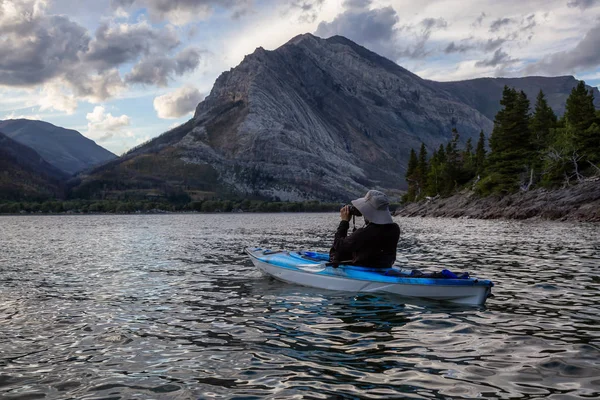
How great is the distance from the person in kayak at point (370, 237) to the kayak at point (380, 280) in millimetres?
368

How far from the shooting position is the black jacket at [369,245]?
618 inches

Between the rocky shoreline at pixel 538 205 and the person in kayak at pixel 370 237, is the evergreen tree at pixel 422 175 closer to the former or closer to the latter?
the rocky shoreline at pixel 538 205

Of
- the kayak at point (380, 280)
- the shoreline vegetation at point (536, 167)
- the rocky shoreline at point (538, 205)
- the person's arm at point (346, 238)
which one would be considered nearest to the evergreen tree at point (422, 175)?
the shoreline vegetation at point (536, 167)

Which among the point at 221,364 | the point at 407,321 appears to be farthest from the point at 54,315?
the point at 407,321

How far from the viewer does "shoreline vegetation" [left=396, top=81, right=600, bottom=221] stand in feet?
227

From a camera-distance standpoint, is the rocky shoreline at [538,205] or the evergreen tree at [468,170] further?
the evergreen tree at [468,170]

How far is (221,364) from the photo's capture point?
30.2ft

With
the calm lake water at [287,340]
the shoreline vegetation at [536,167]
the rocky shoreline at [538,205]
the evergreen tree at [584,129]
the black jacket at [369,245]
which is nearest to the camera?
the calm lake water at [287,340]

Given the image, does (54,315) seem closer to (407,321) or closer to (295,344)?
(295,344)

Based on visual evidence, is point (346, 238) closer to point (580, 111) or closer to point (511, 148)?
point (580, 111)

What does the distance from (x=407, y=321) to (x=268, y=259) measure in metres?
8.77

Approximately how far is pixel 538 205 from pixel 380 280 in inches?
2597

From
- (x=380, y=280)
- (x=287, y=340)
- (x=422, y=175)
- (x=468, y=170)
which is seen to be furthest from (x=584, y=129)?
(x=287, y=340)

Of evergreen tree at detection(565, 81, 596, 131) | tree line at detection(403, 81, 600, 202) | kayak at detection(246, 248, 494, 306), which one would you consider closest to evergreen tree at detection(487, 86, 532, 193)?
tree line at detection(403, 81, 600, 202)
